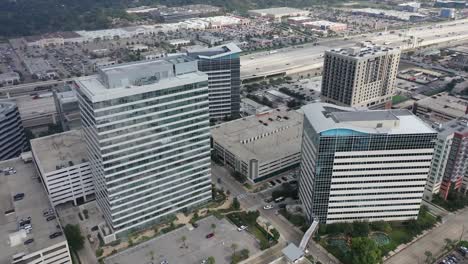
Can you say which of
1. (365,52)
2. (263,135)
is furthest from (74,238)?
(365,52)

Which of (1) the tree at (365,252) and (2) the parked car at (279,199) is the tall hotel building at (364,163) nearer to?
(2) the parked car at (279,199)

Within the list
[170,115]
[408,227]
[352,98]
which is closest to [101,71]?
[170,115]

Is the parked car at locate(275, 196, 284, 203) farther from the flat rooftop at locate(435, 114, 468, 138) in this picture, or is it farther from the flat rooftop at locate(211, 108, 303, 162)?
the flat rooftop at locate(435, 114, 468, 138)

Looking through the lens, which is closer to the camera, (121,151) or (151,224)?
(121,151)

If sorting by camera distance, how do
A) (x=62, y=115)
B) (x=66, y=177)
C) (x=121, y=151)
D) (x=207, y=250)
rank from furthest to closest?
(x=62, y=115) < (x=66, y=177) < (x=207, y=250) < (x=121, y=151)

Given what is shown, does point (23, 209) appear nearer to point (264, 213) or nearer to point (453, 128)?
point (264, 213)

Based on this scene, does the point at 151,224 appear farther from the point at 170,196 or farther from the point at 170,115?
the point at 170,115

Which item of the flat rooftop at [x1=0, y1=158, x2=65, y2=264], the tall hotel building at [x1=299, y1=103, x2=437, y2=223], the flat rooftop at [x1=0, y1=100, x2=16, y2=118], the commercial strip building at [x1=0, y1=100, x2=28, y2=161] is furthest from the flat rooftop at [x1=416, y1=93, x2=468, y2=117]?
the flat rooftop at [x1=0, y1=100, x2=16, y2=118]
